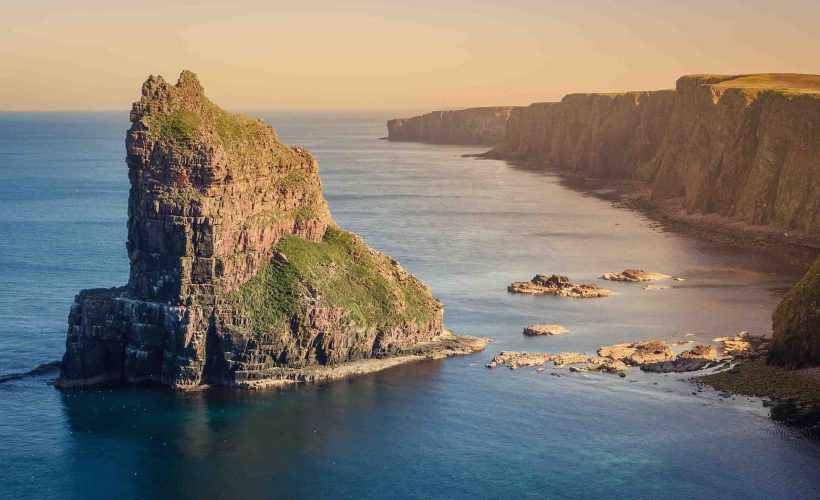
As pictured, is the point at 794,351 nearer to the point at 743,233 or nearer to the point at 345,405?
the point at 345,405

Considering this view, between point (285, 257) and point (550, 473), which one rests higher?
point (285, 257)

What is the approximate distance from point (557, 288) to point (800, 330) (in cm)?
4449

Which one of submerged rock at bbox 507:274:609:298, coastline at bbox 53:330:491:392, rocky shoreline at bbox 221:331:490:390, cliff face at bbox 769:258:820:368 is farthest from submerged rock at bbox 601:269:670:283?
cliff face at bbox 769:258:820:368

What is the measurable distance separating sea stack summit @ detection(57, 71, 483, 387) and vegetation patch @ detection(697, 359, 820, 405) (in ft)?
110

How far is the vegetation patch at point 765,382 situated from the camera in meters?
99.4

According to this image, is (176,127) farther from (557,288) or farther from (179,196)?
(557,288)

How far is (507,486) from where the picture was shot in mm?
81625

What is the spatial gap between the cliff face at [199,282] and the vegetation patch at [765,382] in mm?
34077

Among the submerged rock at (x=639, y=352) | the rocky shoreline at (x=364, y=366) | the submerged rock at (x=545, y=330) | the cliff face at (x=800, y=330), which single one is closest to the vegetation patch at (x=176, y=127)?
the rocky shoreline at (x=364, y=366)

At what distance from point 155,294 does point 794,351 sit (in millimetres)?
58717

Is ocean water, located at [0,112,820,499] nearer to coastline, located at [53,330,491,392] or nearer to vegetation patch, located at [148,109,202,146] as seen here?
coastline, located at [53,330,491,392]

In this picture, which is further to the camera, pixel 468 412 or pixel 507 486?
pixel 468 412

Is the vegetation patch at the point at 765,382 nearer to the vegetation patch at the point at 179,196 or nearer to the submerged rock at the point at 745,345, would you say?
the submerged rock at the point at 745,345

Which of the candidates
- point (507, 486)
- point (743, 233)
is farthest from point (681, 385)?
point (743, 233)
